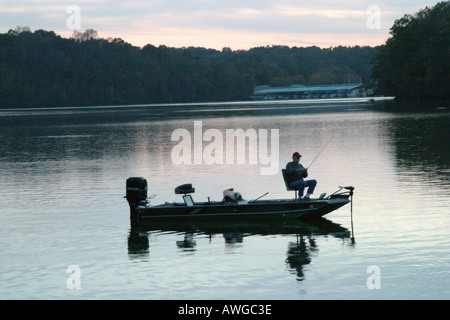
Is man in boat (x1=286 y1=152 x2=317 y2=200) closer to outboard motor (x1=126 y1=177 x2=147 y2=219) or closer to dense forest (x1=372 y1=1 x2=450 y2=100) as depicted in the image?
outboard motor (x1=126 y1=177 x2=147 y2=219)

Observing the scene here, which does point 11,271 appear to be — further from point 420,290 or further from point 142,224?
point 420,290

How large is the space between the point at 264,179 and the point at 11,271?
17.2 m

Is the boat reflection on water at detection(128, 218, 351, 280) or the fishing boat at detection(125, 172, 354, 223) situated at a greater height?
the fishing boat at detection(125, 172, 354, 223)

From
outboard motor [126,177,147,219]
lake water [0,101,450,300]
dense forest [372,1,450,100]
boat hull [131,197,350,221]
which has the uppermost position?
dense forest [372,1,450,100]

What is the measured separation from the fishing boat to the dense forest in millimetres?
119602

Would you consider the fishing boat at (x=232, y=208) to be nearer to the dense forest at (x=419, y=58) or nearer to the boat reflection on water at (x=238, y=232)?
the boat reflection on water at (x=238, y=232)

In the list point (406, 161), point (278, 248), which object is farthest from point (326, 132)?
point (278, 248)

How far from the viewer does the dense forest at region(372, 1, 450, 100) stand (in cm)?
13900

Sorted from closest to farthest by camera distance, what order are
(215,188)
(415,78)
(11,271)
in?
(11,271)
(215,188)
(415,78)

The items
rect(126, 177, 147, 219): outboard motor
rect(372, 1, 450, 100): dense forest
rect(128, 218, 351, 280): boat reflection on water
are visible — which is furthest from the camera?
rect(372, 1, 450, 100): dense forest

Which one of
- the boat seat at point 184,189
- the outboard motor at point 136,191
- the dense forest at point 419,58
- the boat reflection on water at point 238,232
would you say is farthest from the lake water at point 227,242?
the dense forest at point 419,58

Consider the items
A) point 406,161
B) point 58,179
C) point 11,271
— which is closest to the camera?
point 11,271

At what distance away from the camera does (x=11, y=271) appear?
59.6 ft

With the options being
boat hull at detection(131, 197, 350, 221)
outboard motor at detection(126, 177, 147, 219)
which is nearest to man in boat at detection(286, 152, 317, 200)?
boat hull at detection(131, 197, 350, 221)
